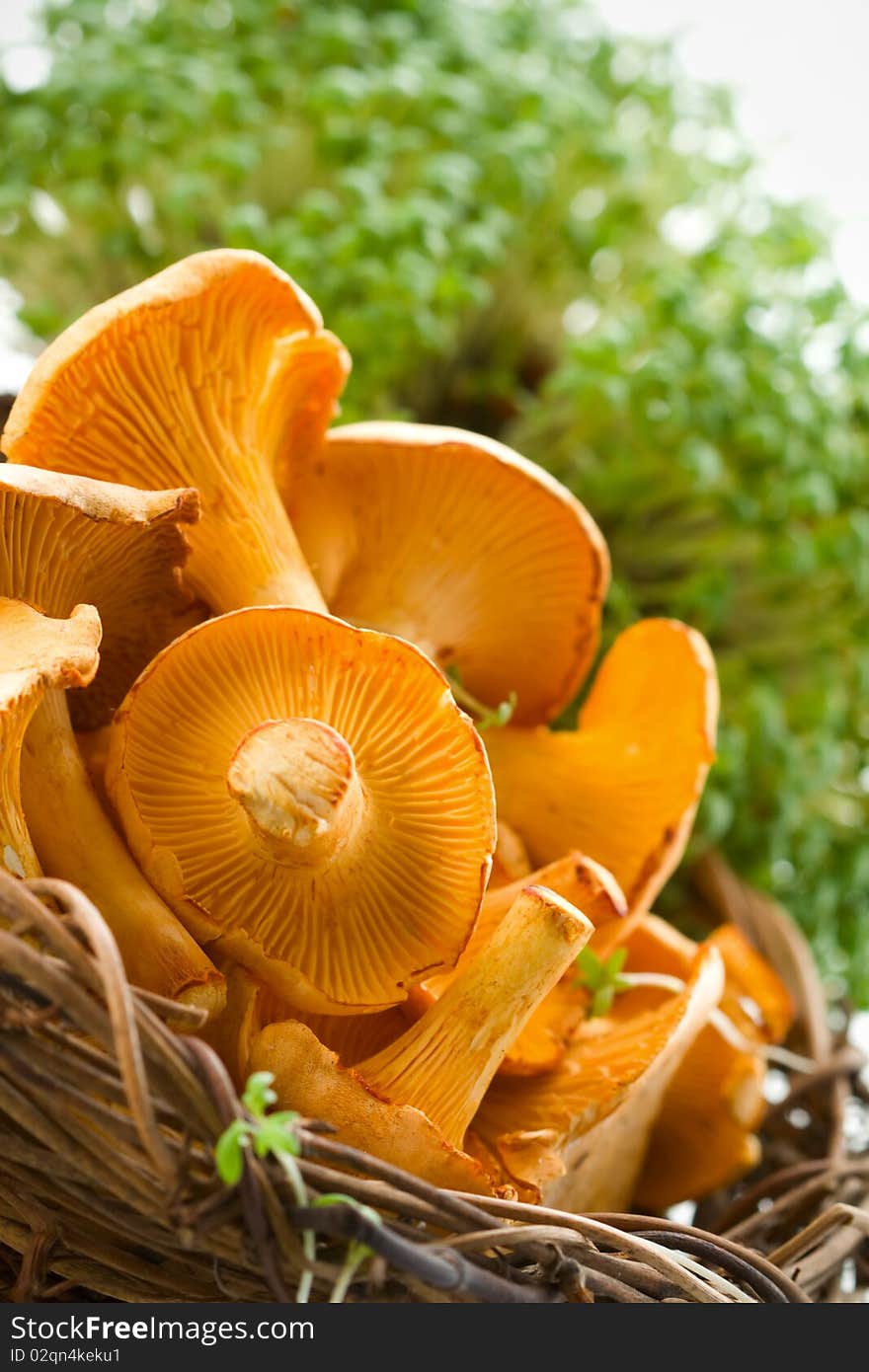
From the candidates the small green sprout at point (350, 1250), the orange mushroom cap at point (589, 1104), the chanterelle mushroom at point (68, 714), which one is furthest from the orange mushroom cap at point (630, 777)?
the small green sprout at point (350, 1250)

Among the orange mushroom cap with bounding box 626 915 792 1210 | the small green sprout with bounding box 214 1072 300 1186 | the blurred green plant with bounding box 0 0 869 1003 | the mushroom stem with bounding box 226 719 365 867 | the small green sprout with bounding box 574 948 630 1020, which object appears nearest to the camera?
the small green sprout with bounding box 214 1072 300 1186

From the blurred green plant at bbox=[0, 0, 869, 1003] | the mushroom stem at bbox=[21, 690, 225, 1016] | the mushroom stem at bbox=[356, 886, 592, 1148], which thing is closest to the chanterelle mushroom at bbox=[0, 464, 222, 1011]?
the mushroom stem at bbox=[21, 690, 225, 1016]

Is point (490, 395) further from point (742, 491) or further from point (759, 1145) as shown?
point (759, 1145)

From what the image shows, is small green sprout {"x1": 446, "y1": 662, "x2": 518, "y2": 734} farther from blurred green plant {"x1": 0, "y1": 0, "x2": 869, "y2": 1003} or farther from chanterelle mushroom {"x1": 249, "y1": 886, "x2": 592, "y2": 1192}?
blurred green plant {"x1": 0, "y1": 0, "x2": 869, "y2": 1003}

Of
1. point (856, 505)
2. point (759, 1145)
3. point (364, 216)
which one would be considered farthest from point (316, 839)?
point (856, 505)

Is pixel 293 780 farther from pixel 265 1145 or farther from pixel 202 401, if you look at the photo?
pixel 202 401

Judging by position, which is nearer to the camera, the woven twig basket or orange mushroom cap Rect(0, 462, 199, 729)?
the woven twig basket
